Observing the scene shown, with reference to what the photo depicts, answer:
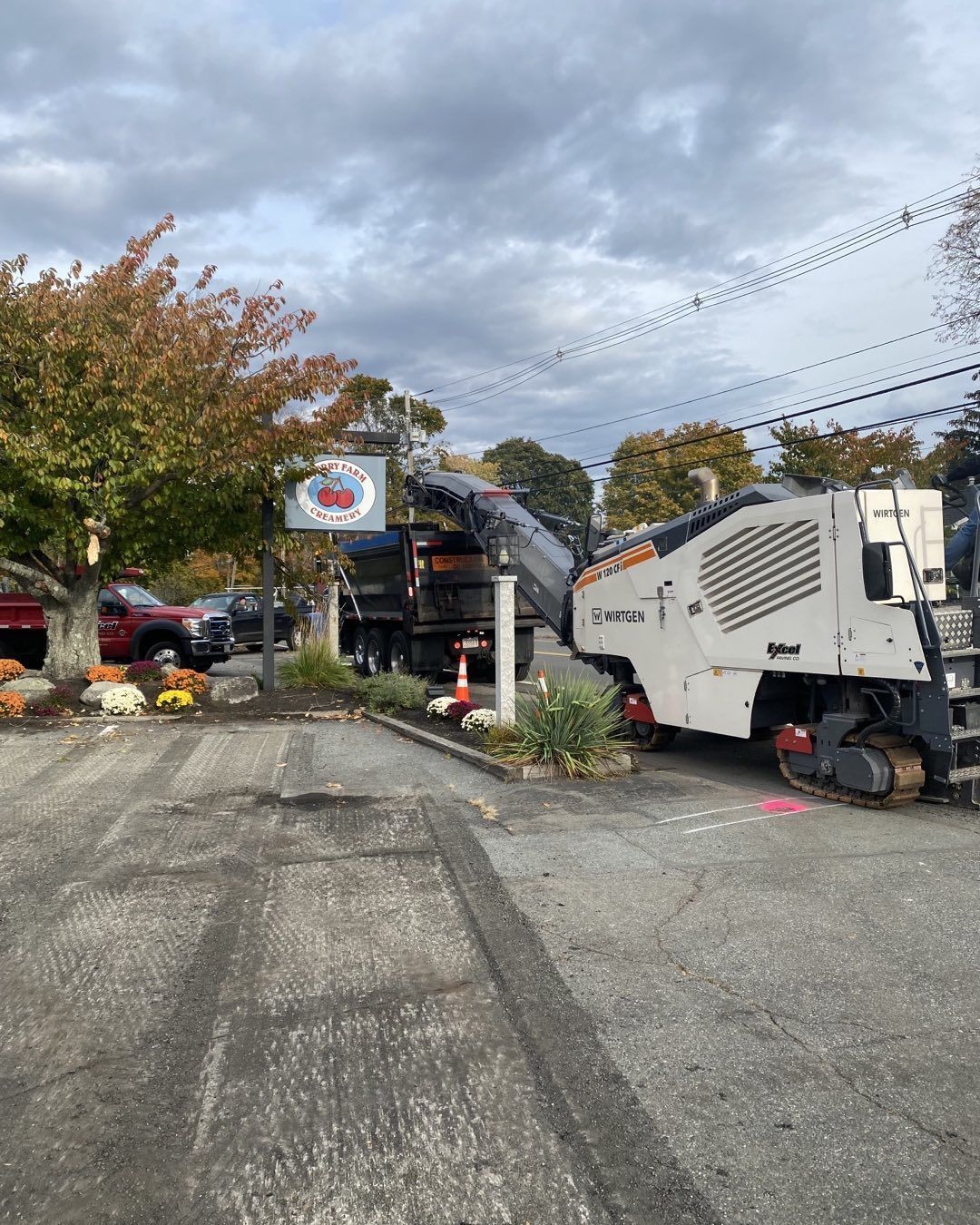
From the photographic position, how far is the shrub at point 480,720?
34.2ft

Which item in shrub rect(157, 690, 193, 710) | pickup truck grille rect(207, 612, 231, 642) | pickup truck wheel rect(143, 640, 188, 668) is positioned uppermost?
pickup truck grille rect(207, 612, 231, 642)

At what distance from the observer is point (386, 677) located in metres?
13.1

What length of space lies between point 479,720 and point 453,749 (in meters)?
0.79

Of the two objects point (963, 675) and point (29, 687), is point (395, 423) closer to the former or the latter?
point (29, 687)

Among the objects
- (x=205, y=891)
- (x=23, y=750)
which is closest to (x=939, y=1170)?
(x=205, y=891)

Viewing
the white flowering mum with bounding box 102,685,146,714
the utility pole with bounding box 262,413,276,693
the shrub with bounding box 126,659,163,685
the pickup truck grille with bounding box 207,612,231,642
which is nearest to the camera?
the white flowering mum with bounding box 102,685,146,714

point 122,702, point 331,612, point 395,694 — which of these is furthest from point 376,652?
point 122,702

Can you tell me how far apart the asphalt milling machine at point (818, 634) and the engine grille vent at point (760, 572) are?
0.04 feet

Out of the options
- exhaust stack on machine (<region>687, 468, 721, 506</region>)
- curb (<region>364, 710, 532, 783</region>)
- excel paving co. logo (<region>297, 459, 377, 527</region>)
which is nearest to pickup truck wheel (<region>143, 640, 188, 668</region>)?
excel paving co. logo (<region>297, 459, 377, 527</region>)

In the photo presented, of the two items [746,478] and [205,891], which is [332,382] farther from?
[746,478]

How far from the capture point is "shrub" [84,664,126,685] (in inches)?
529

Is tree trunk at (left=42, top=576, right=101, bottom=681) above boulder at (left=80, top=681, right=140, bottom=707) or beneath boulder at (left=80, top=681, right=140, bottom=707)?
above

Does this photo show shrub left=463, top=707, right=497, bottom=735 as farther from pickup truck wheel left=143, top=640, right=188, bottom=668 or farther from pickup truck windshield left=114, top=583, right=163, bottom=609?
pickup truck windshield left=114, top=583, right=163, bottom=609

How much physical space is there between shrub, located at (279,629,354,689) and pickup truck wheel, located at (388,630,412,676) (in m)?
0.99
